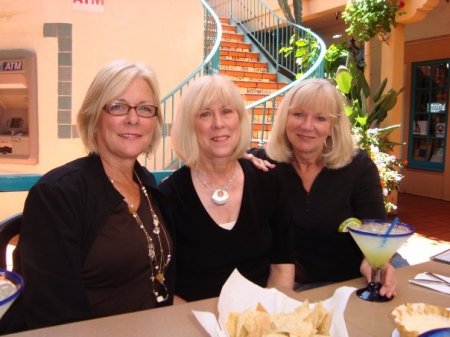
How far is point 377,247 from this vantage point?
1341 mm

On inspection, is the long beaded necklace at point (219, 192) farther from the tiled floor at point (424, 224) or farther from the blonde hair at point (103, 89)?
the tiled floor at point (424, 224)

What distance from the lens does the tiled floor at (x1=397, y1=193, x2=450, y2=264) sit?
4723 mm

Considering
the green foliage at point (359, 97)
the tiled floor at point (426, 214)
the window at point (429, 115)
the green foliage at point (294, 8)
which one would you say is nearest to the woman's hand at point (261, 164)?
the green foliage at point (359, 97)

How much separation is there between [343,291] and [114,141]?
0.96 metres

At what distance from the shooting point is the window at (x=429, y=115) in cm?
733

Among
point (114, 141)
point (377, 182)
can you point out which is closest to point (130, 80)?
point (114, 141)

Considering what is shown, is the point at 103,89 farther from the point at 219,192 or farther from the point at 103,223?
the point at 219,192

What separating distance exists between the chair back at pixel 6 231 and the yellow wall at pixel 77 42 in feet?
10.3

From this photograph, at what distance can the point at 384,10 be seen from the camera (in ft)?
18.6

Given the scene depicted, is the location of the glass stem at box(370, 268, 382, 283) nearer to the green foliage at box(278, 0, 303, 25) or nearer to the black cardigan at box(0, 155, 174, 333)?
the black cardigan at box(0, 155, 174, 333)

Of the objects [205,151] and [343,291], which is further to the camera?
[205,151]

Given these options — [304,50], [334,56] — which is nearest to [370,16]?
[334,56]

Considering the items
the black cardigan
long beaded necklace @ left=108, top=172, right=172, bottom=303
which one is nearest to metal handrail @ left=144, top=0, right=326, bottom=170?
long beaded necklace @ left=108, top=172, right=172, bottom=303

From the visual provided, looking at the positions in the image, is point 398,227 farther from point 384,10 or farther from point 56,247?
point 384,10
